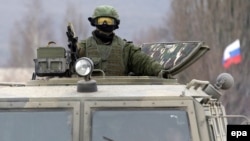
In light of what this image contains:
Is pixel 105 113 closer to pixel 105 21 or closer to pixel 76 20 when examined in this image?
pixel 105 21

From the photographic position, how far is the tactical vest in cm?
1202

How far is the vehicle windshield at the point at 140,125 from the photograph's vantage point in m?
9.95

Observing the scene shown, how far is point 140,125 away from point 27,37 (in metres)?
55.0

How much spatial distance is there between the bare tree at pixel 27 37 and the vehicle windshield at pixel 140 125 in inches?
1974

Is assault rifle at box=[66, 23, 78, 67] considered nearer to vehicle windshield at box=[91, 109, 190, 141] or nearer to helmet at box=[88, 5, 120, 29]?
helmet at box=[88, 5, 120, 29]

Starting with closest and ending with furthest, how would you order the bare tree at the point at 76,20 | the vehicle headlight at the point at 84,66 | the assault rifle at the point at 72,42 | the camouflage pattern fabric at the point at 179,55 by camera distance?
the vehicle headlight at the point at 84,66
the assault rifle at the point at 72,42
the camouflage pattern fabric at the point at 179,55
the bare tree at the point at 76,20

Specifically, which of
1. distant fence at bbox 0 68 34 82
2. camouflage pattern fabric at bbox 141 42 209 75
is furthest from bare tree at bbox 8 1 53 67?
camouflage pattern fabric at bbox 141 42 209 75

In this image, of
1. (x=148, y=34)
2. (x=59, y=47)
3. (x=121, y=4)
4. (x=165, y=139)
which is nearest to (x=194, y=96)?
(x=165, y=139)

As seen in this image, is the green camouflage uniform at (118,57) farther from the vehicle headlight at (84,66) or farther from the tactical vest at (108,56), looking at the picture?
the vehicle headlight at (84,66)

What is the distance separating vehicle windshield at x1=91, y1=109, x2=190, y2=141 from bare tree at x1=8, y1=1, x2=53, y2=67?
165 ft

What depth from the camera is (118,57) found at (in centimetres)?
1213

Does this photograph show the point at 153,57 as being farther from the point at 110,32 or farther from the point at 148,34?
the point at 148,34

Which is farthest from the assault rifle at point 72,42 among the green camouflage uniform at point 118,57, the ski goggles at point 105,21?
the ski goggles at point 105,21

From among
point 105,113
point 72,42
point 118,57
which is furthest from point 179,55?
point 105,113
